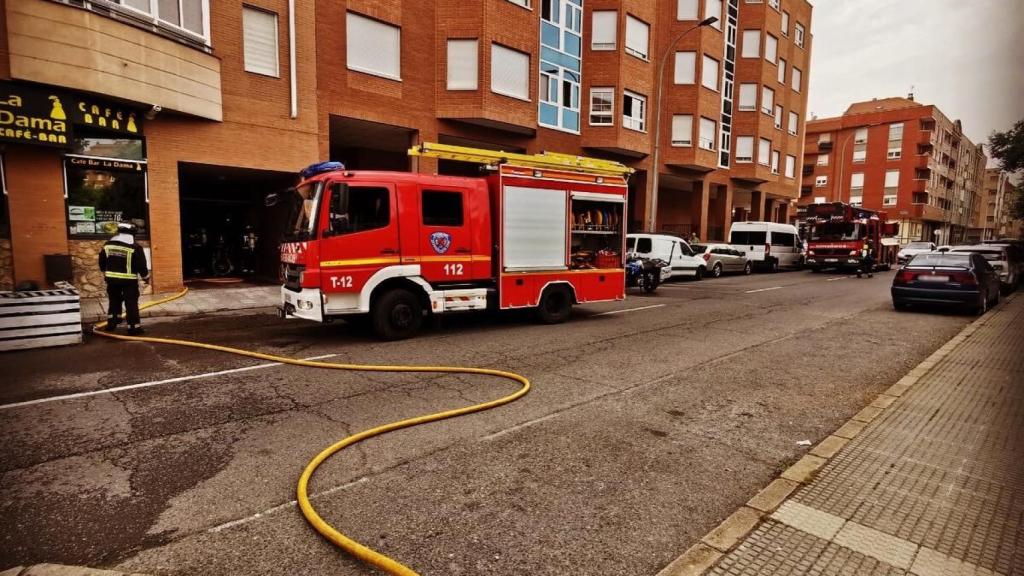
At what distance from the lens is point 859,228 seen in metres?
25.0

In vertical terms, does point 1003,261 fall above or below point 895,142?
below

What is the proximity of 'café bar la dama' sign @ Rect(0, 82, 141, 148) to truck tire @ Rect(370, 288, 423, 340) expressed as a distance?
8.74 meters

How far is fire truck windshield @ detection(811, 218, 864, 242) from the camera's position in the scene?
25.0m

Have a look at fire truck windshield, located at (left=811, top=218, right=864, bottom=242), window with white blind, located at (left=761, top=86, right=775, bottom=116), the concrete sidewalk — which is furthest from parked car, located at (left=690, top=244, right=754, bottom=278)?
the concrete sidewalk

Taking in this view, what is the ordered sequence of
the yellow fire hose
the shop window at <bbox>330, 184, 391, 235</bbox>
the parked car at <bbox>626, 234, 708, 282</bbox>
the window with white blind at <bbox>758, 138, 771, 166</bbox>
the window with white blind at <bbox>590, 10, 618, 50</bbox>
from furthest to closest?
the window with white blind at <bbox>758, 138, 771, 166</bbox> < the window with white blind at <bbox>590, 10, 618, 50</bbox> < the parked car at <bbox>626, 234, 708, 282</bbox> < the shop window at <bbox>330, 184, 391, 235</bbox> < the yellow fire hose

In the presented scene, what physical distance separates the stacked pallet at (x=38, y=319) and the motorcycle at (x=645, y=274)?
1375 centimetres

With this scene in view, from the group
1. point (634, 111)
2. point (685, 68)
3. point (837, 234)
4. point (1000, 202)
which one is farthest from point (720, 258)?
point (1000, 202)

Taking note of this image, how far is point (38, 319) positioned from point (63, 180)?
551 centimetres

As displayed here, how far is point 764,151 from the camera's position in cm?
3519

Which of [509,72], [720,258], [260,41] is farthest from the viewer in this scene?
[720,258]

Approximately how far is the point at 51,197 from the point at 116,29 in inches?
156

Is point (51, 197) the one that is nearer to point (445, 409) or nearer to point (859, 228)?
point (445, 409)

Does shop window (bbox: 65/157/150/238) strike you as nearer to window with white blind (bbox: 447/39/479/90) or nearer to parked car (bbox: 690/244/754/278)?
window with white blind (bbox: 447/39/479/90)

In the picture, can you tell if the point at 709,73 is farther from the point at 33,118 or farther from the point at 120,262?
the point at 120,262
